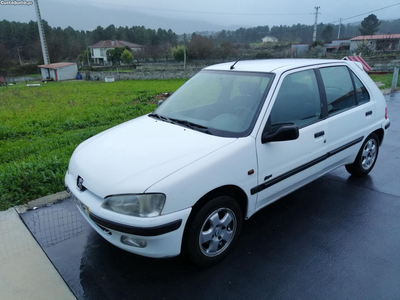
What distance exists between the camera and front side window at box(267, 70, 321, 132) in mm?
2992

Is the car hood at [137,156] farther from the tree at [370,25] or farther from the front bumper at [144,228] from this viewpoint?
the tree at [370,25]

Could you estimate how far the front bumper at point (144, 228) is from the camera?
2.22 metres

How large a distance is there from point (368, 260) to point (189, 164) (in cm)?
193

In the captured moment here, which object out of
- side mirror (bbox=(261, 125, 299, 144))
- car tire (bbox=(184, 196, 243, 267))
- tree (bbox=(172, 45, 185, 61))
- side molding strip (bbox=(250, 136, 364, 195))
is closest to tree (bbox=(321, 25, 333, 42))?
tree (bbox=(172, 45, 185, 61))

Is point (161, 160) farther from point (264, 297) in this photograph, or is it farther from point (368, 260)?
point (368, 260)

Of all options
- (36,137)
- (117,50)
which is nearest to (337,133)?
(36,137)

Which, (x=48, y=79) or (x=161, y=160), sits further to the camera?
(x=48, y=79)

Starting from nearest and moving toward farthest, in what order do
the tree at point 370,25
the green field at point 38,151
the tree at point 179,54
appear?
the green field at point 38,151 → the tree at point 179,54 → the tree at point 370,25

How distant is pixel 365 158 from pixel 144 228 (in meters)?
3.60

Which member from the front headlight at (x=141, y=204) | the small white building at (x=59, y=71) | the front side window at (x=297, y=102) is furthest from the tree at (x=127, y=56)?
the front headlight at (x=141, y=204)

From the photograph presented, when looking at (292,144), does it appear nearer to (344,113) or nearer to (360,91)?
(344,113)

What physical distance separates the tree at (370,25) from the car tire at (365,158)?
74745mm

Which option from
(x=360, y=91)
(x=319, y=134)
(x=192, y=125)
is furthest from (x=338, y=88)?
(x=192, y=125)

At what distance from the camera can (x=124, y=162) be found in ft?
8.43
